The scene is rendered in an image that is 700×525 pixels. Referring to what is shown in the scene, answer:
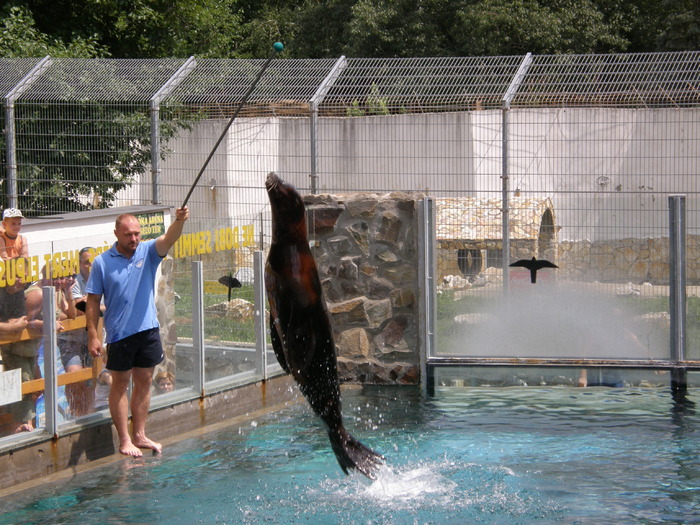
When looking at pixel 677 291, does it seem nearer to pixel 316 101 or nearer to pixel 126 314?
pixel 316 101

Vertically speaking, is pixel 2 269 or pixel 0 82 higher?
pixel 0 82

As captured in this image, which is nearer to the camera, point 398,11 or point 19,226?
point 19,226

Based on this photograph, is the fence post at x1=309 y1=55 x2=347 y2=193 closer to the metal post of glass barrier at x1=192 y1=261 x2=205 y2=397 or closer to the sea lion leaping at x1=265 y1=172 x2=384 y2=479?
the metal post of glass barrier at x1=192 y1=261 x2=205 y2=397

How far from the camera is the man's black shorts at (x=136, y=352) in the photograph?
694cm

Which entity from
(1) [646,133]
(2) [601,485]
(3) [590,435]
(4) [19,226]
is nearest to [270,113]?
(1) [646,133]

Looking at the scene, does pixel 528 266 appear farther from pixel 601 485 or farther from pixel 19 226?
pixel 19 226

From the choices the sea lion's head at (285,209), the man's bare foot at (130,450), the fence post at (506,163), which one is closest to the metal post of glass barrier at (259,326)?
the man's bare foot at (130,450)

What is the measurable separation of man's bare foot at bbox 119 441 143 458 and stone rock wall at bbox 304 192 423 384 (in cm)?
313

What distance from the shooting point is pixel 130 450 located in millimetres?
7031

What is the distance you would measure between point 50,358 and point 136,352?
60 cm

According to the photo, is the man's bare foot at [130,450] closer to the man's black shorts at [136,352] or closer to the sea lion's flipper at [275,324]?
the man's black shorts at [136,352]

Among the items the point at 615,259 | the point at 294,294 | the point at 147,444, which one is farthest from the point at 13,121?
the point at 294,294

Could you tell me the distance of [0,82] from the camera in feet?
39.6

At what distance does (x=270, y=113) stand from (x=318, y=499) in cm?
842
